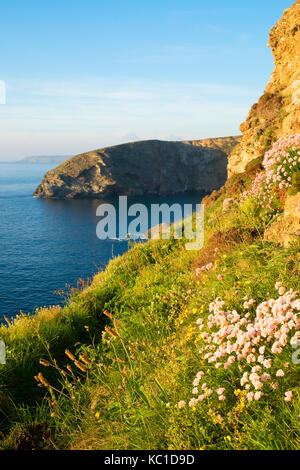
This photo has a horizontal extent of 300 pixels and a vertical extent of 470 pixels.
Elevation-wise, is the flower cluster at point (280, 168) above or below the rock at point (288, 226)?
above

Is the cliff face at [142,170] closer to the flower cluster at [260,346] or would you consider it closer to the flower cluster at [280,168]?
the flower cluster at [280,168]

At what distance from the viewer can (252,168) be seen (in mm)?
12445

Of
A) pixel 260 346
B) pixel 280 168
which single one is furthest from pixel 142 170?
pixel 260 346

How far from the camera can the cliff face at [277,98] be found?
13836 millimetres

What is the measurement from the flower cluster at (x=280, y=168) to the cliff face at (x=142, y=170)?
9881 cm

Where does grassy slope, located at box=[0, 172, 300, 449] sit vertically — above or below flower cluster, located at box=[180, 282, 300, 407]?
below

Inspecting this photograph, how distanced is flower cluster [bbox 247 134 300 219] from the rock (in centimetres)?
72

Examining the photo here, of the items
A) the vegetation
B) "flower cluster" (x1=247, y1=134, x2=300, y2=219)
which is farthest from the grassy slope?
"flower cluster" (x1=247, y1=134, x2=300, y2=219)

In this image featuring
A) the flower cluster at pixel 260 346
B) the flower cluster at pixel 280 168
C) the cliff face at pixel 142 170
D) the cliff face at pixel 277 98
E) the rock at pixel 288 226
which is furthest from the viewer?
the cliff face at pixel 142 170

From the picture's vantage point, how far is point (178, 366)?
3.71m

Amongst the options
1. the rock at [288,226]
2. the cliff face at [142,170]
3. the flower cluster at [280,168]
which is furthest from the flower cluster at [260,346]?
the cliff face at [142,170]

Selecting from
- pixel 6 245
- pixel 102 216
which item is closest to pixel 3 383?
pixel 6 245

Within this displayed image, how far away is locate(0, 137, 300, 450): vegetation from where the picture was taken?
9.08 feet

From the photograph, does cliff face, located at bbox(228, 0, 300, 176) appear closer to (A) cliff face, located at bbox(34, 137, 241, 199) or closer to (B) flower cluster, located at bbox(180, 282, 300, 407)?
(B) flower cluster, located at bbox(180, 282, 300, 407)
